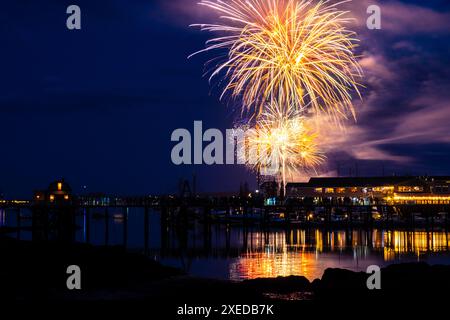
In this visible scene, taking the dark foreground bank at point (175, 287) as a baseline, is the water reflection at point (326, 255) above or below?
below

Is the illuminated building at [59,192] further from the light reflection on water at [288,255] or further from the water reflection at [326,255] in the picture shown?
the water reflection at [326,255]

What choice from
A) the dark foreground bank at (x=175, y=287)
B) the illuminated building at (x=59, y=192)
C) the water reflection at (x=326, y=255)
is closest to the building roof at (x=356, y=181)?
the illuminated building at (x=59, y=192)

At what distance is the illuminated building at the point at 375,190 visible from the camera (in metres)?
109

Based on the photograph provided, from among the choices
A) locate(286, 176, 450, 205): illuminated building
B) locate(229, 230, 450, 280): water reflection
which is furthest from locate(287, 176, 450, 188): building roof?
locate(229, 230, 450, 280): water reflection

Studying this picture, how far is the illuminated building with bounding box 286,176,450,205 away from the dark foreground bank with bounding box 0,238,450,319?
83.1 metres

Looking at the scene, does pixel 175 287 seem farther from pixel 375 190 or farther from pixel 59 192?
pixel 375 190

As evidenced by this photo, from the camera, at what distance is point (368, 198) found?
117 m

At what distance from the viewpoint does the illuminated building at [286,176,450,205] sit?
109438 millimetres

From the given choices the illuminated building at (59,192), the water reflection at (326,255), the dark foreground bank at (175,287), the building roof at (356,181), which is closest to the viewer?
the dark foreground bank at (175,287)

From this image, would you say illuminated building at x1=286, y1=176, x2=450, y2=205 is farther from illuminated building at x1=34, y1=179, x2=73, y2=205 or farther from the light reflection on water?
illuminated building at x1=34, y1=179, x2=73, y2=205

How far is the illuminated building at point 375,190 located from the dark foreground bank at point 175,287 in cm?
8312

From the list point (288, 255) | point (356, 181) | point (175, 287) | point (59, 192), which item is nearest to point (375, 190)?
point (356, 181)
